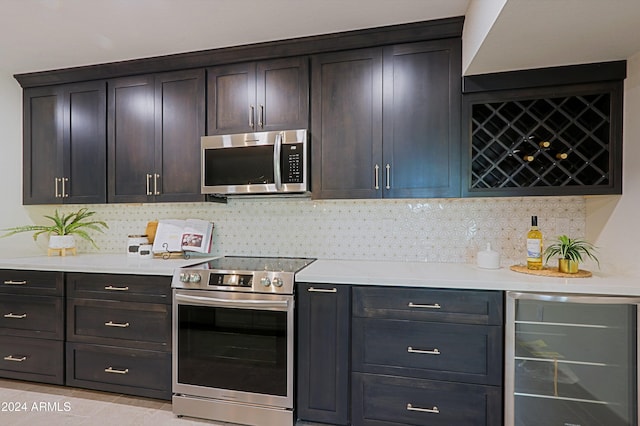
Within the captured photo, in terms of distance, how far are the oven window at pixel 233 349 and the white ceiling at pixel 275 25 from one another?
1805 millimetres

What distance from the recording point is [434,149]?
2.18m

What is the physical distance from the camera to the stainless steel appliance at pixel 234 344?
1.99 meters

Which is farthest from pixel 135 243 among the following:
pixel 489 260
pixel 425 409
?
pixel 489 260

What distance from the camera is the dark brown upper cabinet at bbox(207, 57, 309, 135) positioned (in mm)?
2378

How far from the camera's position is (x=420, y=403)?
1.85m

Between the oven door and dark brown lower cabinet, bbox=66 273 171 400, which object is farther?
dark brown lower cabinet, bbox=66 273 171 400

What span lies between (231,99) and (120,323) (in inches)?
69.2

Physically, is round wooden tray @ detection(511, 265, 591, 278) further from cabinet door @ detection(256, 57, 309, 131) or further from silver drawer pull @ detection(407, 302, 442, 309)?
cabinet door @ detection(256, 57, 309, 131)

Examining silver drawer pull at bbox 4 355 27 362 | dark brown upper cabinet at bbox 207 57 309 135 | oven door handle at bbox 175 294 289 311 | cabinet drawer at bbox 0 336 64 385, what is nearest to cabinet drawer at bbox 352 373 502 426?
oven door handle at bbox 175 294 289 311

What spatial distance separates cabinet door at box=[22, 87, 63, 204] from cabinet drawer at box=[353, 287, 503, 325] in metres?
2.77

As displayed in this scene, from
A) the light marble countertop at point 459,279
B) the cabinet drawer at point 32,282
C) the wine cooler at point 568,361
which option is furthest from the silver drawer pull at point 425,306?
the cabinet drawer at point 32,282

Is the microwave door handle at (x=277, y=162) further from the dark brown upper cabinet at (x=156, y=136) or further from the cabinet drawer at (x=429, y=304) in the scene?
the cabinet drawer at (x=429, y=304)

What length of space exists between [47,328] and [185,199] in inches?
52.2

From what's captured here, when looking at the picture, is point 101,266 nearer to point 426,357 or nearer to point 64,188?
point 64,188
